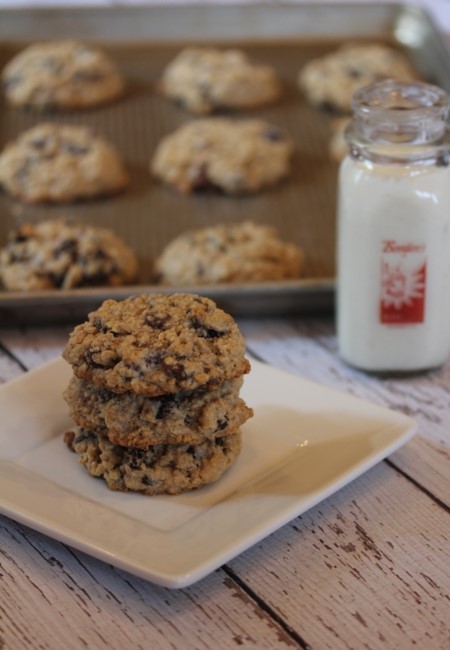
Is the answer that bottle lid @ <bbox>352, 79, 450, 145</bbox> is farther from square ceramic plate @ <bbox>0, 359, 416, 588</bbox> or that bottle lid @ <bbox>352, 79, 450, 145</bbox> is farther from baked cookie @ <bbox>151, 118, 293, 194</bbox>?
baked cookie @ <bbox>151, 118, 293, 194</bbox>

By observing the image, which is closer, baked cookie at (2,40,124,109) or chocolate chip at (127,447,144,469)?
chocolate chip at (127,447,144,469)

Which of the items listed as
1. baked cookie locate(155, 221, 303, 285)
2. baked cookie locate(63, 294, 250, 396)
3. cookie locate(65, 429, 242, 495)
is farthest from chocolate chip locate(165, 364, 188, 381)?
baked cookie locate(155, 221, 303, 285)

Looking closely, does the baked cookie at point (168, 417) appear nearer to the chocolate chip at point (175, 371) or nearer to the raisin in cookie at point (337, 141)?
the chocolate chip at point (175, 371)

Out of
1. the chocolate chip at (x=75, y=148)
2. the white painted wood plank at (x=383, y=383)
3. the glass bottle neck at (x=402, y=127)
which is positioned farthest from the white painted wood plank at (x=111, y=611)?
the chocolate chip at (x=75, y=148)

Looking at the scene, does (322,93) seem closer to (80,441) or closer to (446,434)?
(446,434)

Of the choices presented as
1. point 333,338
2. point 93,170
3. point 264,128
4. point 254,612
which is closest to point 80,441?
point 254,612
